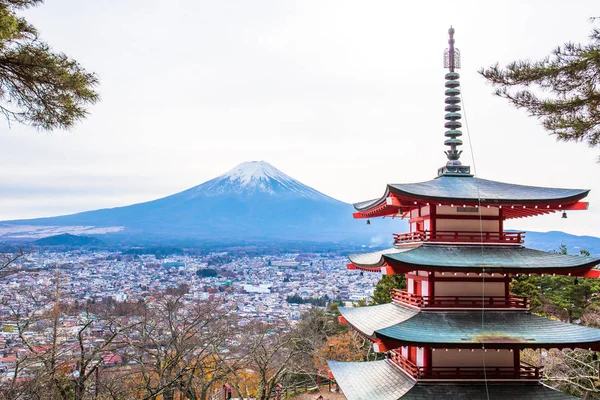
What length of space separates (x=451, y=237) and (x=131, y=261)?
84.2 m

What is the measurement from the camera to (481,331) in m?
10.4

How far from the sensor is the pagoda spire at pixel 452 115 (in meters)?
12.9

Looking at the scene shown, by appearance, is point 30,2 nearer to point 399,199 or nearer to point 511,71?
point 511,71

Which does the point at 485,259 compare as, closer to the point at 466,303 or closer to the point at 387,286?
the point at 466,303

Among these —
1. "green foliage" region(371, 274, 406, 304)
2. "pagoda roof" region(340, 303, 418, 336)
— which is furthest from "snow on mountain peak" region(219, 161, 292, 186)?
"pagoda roof" region(340, 303, 418, 336)

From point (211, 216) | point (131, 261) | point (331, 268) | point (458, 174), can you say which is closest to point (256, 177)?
point (211, 216)

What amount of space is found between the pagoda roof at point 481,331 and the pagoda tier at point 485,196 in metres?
2.31

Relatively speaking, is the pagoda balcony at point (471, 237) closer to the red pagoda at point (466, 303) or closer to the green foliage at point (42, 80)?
the red pagoda at point (466, 303)

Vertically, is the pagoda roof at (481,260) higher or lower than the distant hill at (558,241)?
higher

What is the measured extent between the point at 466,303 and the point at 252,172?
165m

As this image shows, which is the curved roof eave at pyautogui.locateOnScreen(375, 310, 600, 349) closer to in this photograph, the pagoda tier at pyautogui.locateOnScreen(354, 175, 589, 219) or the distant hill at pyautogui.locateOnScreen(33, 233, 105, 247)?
the pagoda tier at pyautogui.locateOnScreen(354, 175, 589, 219)

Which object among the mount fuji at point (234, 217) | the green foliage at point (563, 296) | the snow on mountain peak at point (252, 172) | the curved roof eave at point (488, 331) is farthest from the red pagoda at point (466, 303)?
the snow on mountain peak at point (252, 172)

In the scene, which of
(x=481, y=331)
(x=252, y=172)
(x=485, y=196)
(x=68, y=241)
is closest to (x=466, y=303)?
(x=481, y=331)

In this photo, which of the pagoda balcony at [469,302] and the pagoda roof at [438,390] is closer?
the pagoda roof at [438,390]
